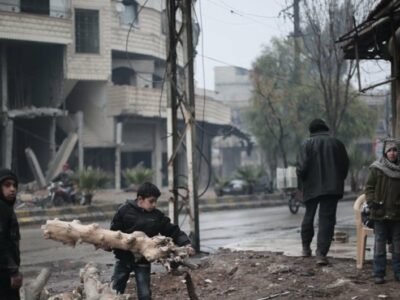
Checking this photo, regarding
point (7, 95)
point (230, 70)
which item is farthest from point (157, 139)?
point (230, 70)

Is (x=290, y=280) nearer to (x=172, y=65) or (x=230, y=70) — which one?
(x=172, y=65)

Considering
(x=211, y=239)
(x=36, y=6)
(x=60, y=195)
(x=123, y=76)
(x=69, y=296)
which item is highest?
(x=36, y=6)

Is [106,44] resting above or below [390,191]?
above

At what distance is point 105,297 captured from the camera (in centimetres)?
547

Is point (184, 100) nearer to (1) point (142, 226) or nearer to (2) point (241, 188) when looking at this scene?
(1) point (142, 226)

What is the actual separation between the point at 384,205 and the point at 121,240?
128 inches

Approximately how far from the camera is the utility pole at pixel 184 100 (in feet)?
34.7

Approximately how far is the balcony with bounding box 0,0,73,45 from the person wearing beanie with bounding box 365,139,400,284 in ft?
69.0

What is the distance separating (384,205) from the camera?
728cm

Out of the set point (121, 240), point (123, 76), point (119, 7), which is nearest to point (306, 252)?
point (121, 240)

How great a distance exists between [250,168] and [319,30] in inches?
337

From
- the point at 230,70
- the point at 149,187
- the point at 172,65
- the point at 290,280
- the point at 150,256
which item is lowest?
the point at 290,280

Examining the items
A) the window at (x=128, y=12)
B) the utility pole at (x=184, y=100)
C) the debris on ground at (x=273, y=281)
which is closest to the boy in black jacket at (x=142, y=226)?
the debris on ground at (x=273, y=281)

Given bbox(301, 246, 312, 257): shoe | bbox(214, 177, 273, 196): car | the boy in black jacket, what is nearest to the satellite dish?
bbox(214, 177, 273, 196): car
